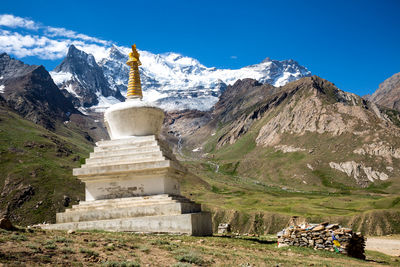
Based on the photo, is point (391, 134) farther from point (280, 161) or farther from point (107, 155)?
point (107, 155)

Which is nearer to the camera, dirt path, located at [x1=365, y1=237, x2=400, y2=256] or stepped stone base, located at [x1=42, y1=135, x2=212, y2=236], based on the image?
stepped stone base, located at [x1=42, y1=135, x2=212, y2=236]

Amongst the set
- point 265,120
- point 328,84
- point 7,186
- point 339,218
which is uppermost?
point 328,84

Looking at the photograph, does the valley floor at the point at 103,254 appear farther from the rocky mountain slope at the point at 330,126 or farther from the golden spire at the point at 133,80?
the rocky mountain slope at the point at 330,126

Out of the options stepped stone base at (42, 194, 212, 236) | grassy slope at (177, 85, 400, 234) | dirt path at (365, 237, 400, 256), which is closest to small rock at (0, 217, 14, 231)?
stepped stone base at (42, 194, 212, 236)

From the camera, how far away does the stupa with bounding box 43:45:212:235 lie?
17.9m

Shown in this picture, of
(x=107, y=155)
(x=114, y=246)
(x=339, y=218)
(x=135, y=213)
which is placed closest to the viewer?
(x=114, y=246)

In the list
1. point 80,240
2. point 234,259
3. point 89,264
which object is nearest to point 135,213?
point 80,240

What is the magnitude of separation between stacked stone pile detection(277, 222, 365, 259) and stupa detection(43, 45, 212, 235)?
4272 millimetres

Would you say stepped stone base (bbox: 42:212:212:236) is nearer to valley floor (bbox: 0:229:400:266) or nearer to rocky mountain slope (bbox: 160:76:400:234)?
valley floor (bbox: 0:229:400:266)

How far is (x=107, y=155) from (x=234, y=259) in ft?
35.8

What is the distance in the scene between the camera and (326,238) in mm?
17688

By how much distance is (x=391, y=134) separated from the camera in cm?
12650

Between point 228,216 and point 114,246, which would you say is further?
point 228,216

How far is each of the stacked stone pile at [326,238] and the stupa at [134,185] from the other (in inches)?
168
